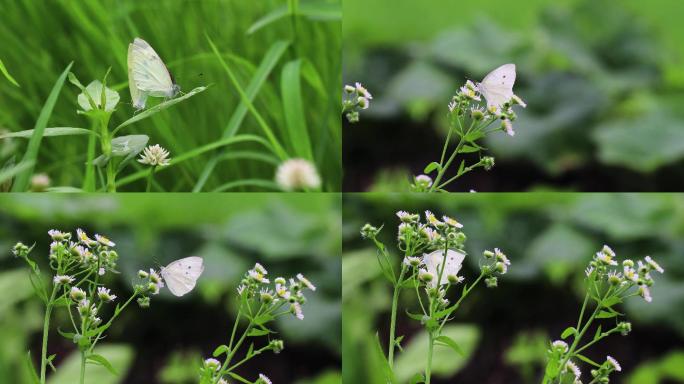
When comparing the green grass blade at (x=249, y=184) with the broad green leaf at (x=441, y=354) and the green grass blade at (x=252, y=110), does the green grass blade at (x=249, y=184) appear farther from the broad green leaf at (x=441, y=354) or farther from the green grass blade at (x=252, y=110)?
the broad green leaf at (x=441, y=354)

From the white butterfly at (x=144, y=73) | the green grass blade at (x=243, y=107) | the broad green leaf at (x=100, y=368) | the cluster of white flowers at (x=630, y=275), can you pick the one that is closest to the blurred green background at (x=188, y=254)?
the broad green leaf at (x=100, y=368)

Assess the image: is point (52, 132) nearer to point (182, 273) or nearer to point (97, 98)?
point (97, 98)

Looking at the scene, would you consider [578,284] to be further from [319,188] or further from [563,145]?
[319,188]

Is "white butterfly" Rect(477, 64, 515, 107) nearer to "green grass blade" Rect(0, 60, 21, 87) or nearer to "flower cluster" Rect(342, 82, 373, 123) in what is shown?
"flower cluster" Rect(342, 82, 373, 123)

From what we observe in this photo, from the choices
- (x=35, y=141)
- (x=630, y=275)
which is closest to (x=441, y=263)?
(x=630, y=275)

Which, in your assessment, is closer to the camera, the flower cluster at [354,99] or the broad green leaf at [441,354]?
the flower cluster at [354,99]

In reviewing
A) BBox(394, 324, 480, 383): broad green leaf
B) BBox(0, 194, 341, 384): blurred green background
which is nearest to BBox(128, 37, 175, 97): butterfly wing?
BBox(0, 194, 341, 384): blurred green background

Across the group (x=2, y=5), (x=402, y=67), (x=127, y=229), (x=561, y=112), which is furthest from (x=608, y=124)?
(x=2, y=5)
